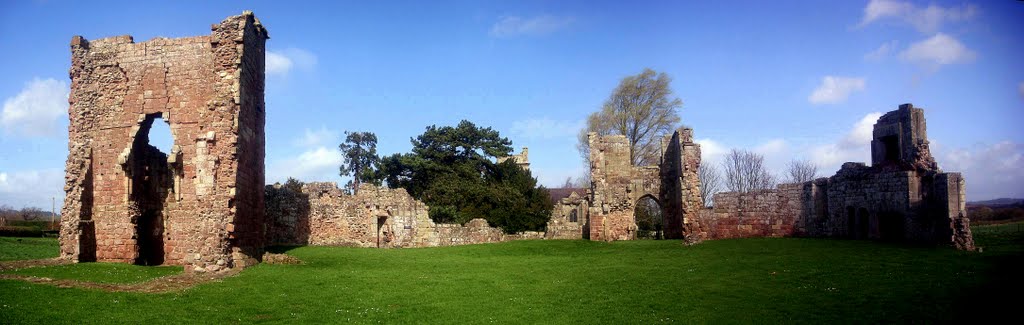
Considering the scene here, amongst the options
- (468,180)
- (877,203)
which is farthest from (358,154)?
(877,203)

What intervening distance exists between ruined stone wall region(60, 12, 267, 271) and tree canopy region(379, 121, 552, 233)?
63.3 feet

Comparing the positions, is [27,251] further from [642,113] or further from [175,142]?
[642,113]

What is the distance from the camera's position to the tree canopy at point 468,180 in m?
38.7

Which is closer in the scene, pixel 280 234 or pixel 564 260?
pixel 564 260

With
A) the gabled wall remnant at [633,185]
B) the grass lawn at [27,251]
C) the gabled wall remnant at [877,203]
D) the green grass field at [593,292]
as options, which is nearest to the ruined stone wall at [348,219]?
the gabled wall remnant at [633,185]

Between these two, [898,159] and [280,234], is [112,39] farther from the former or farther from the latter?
[898,159]

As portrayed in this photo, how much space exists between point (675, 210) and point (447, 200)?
15.7 metres

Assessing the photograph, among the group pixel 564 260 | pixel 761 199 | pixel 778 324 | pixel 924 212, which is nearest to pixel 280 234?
pixel 564 260

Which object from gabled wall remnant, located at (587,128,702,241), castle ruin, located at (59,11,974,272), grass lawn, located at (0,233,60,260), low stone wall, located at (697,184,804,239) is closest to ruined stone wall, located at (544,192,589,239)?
gabled wall remnant, located at (587,128,702,241)

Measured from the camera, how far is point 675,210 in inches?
1136

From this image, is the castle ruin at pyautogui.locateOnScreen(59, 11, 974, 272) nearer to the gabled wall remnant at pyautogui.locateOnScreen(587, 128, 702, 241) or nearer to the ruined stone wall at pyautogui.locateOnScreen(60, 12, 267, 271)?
the ruined stone wall at pyautogui.locateOnScreen(60, 12, 267, 271)

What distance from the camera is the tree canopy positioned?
3869 cm

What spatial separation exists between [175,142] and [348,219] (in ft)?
33.0

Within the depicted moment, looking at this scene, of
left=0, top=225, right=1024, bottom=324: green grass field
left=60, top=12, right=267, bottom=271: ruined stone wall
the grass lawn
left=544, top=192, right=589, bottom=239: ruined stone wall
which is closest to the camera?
left=0, top=225, right=1024, bottom=324: green grass field
